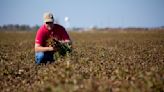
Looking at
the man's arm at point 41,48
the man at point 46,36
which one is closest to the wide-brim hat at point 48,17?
the man at point 46,36

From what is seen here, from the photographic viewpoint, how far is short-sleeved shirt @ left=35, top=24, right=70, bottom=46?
9406 mm

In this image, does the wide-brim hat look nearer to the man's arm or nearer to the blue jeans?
the man's arm

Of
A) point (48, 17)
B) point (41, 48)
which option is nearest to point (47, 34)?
point (41, 48)

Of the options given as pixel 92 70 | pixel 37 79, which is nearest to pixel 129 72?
pixel 92 70

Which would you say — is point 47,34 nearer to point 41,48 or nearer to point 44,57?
point 41,48

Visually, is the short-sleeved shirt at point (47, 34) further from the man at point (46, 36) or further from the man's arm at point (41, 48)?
the man's arm at point (41, 48)

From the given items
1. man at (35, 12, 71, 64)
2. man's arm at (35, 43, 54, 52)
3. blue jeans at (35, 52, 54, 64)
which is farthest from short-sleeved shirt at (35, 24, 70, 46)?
blue jeans at (35, 52, 54, 64)

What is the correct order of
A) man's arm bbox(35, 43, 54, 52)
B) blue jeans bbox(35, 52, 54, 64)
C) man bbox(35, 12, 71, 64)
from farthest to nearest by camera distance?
blue jeans bbox(35, 52, 54, 64), man bbox(35, 12, 71, 64), man's arm bbox(35, 43, 54, 52)

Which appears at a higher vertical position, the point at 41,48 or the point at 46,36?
the point at 46,36

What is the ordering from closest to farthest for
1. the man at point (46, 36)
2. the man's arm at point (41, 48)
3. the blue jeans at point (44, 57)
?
the man's arm at point (41, 48) < the man at point (46, 36) < the blue jeans at point (44, 57)

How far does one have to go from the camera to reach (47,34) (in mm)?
9477

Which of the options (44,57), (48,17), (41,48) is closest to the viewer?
(48,17)

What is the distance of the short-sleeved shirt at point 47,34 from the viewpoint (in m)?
9.41

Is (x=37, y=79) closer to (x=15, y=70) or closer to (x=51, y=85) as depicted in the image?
(x=15, y=70)
